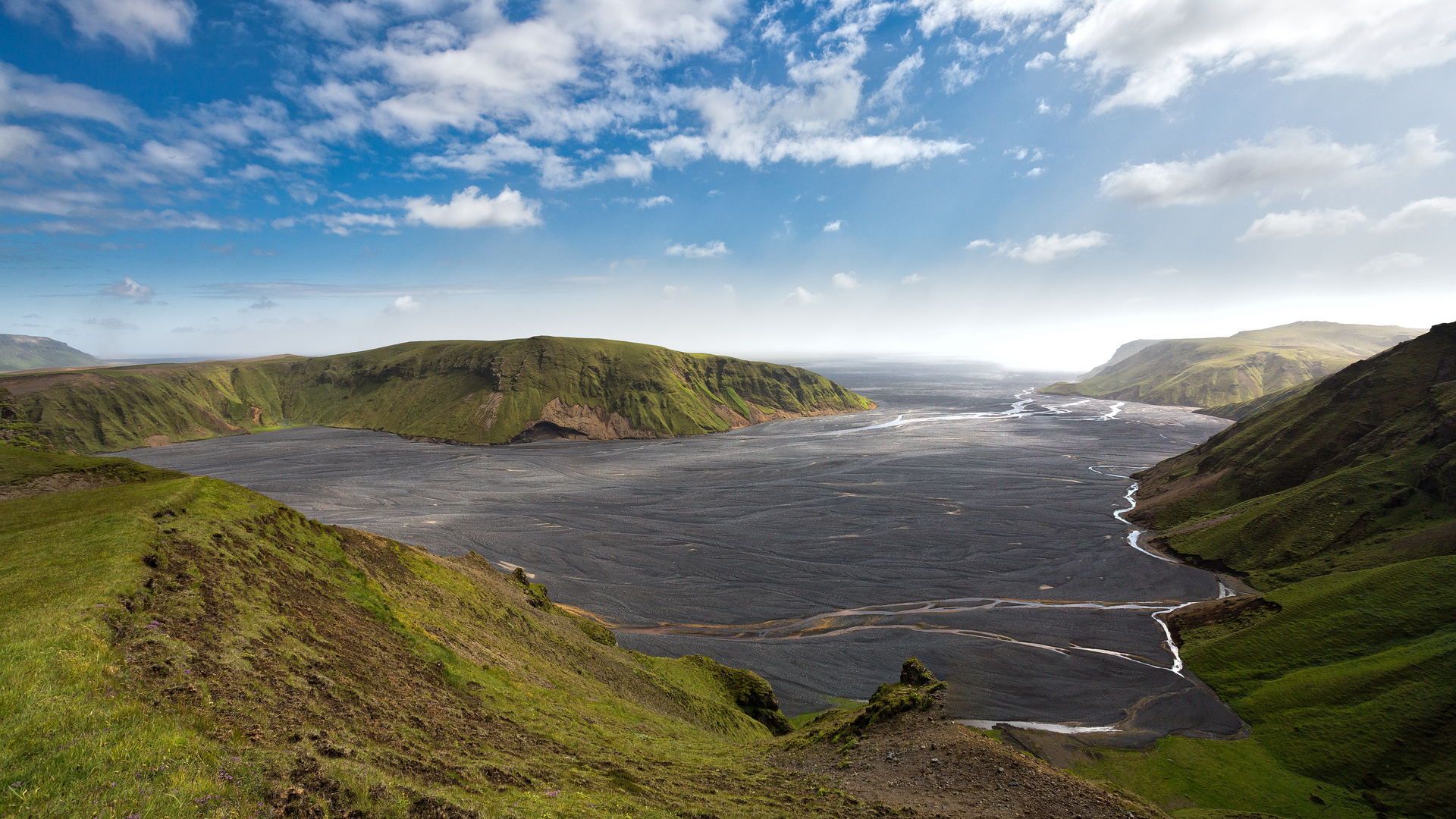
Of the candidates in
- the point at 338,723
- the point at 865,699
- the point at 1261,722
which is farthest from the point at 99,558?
the point at 1261,722

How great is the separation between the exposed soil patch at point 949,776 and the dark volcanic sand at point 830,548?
1461cm

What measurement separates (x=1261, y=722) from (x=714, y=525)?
58255mm

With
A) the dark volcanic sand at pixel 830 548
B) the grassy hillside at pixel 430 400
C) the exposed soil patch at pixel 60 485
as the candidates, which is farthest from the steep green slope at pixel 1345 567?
the grassy hillside at pixel 430 400

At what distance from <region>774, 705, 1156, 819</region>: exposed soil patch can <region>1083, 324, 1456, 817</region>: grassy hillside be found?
48.3 ft

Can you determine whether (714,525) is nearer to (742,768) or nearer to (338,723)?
(742,768)

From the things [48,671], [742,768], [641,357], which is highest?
[641,357]

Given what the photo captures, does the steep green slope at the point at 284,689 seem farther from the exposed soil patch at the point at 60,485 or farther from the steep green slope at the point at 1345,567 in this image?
the steep green slope at the point at 1345,567

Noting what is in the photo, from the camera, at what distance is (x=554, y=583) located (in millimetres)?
59719

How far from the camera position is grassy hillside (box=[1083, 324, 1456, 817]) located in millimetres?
31656

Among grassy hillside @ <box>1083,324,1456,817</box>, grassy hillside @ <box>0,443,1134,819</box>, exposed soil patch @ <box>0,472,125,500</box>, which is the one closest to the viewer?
grassy hillside @ <box>0,443,1134,819</box>

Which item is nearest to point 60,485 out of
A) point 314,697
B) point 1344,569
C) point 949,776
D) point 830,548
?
point 314,697

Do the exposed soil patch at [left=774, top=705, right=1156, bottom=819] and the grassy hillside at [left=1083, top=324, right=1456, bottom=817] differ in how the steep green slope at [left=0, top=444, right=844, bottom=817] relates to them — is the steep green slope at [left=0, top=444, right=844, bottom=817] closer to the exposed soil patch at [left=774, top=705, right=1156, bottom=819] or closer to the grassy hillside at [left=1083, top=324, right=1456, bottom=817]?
the exposed soil patch at [left=774, top=705, right=1156, bottom=819]

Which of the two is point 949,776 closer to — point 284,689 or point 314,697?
point 314,697

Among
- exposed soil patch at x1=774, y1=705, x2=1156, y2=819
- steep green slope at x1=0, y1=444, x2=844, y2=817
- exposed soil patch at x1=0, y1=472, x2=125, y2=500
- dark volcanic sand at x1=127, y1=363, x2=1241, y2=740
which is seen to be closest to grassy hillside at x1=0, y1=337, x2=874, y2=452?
dark volcanic sand at x1=127, y1=363, x2=1241, y2=740
